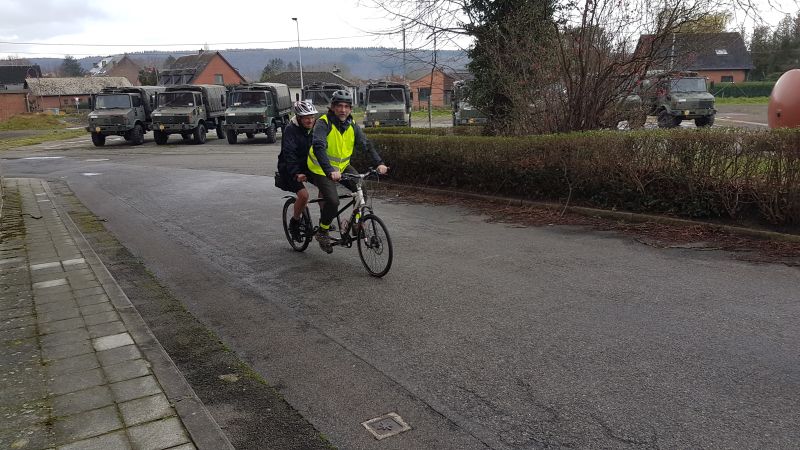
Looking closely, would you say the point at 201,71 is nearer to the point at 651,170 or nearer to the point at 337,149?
the point at 651,170

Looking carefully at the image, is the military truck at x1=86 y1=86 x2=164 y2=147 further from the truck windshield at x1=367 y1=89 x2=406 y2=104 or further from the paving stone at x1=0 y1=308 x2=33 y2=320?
the paving stone at x1=0 y1=308 x2=33 y2=320

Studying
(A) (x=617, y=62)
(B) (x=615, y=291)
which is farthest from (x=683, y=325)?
(A) (x=617, y=62)

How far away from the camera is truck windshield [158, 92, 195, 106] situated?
1201 inches

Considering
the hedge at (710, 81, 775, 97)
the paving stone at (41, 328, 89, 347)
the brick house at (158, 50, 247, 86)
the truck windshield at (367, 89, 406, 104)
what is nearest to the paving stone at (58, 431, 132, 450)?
the paving stone at (41, 328, 89, 347)

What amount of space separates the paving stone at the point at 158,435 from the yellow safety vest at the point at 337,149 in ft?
12.3

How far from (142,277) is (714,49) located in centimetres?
1081

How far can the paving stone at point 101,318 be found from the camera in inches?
196

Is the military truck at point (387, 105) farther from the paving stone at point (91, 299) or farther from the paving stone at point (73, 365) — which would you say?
the paving stone at point (73, 365)

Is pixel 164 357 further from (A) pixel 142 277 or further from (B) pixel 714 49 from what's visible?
(B) pixel 714 49

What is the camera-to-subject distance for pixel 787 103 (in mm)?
16734

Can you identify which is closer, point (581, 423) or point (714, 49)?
point (581, 423)

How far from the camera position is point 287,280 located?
255 inches

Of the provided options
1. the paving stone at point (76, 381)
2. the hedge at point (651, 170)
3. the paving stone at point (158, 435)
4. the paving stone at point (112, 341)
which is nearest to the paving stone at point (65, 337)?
the paving stone at point (112, 341)

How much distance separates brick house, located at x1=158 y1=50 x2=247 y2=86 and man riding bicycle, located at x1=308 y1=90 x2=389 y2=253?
82543 millimetres
